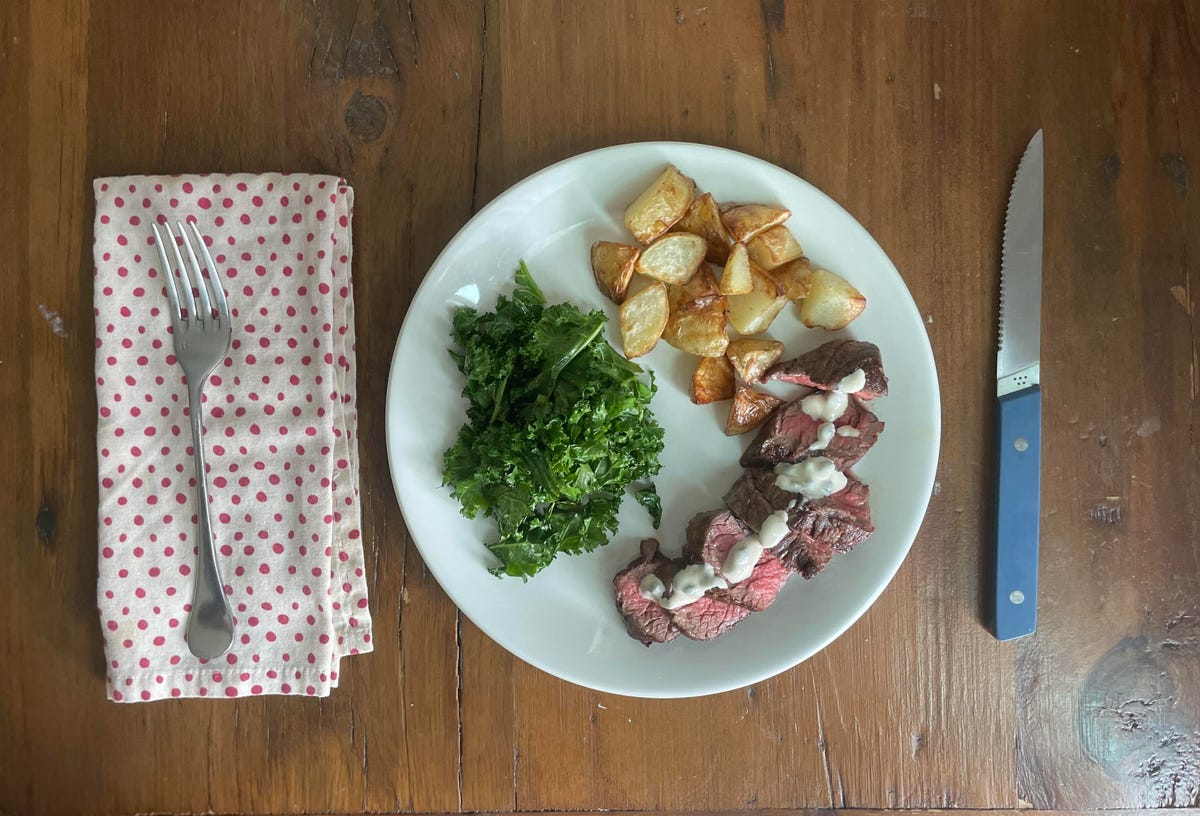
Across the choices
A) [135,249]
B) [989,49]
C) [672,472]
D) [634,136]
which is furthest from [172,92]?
[989,49]

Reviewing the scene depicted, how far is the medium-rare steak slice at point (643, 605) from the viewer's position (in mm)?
1998

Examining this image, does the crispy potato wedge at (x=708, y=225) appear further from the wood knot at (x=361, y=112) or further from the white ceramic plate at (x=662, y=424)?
the wood knot at (x=361, y=112)

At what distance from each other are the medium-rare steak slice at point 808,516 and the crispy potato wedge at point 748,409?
123mm

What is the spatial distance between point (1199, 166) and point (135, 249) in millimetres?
2861

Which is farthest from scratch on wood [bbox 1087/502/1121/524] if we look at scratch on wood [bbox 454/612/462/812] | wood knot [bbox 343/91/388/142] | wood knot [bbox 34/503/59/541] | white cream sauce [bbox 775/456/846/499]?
wood knot [bbox 34/503/59/541]

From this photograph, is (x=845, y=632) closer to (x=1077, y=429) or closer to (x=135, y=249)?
(x=1077, y=429)

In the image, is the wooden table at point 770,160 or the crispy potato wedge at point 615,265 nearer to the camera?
the crispy potato wedge at point 615,265

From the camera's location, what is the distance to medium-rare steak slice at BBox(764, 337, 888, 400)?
192 centimetres

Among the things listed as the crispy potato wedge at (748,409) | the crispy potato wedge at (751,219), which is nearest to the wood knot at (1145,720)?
the crispy potato wedge at (748,409)

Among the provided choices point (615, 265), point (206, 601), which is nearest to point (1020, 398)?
point (615, 265)

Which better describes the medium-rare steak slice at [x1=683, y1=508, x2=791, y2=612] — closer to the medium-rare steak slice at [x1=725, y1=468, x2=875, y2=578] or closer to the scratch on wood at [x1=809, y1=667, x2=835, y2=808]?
the medium-rare steak slice at [x1=725, y1=468, x2=875, y2=578]

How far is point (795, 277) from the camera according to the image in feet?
6.56

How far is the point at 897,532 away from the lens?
204 cm

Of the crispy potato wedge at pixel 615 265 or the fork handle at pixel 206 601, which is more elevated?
the crispy potato wedge at pixel 615 265
